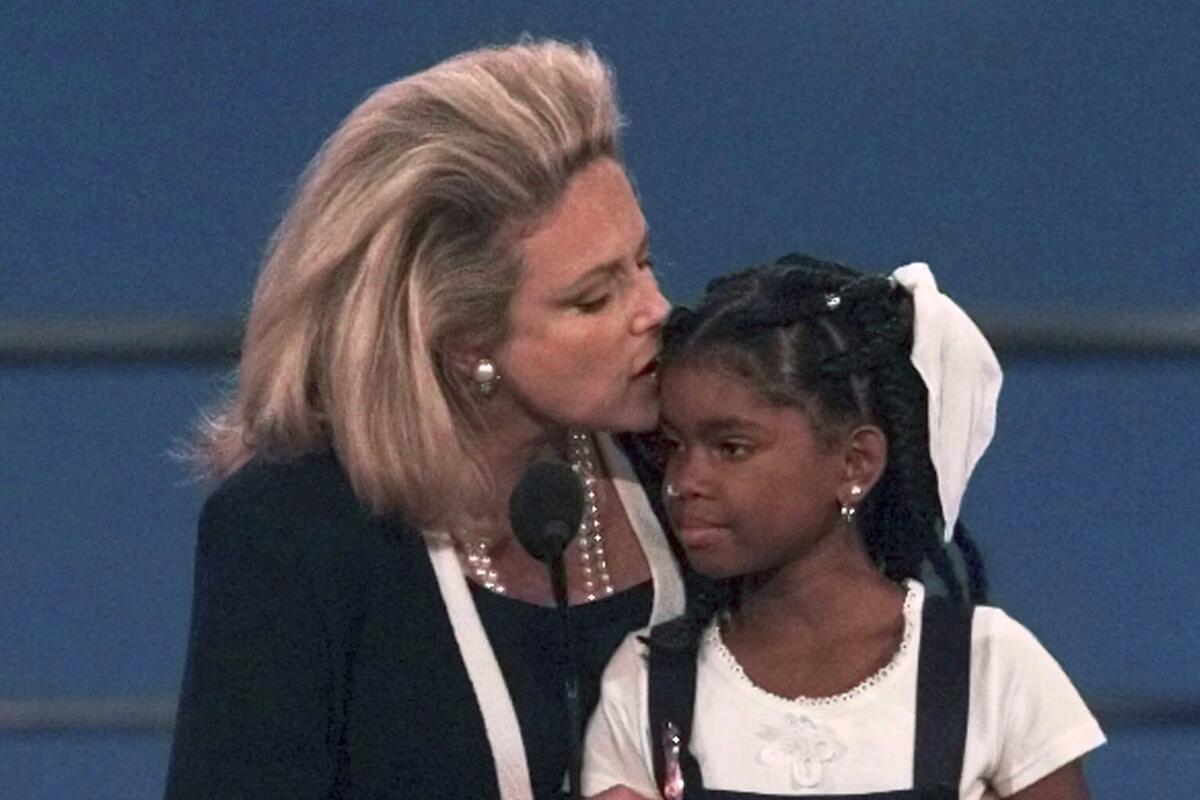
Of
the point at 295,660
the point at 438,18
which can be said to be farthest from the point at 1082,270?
the point at 295,660

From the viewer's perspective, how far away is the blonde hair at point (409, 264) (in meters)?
1.87

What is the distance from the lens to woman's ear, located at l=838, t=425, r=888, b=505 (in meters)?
1.82

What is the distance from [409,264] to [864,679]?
1.47ft

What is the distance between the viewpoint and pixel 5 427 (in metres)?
2.69

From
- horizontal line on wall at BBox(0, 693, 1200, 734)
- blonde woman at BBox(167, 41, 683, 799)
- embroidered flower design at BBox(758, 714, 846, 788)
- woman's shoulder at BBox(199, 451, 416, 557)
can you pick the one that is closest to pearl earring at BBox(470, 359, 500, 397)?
blonde woman at BBox(167, 41, 683, 799)

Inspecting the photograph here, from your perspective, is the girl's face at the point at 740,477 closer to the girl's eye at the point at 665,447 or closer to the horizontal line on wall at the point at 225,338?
the girl's eye at the point at 665,447

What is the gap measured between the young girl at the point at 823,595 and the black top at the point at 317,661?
11cm

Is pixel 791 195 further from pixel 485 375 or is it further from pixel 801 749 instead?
pixel 801 749

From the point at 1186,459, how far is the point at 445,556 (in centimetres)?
102

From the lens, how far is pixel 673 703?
1.80m

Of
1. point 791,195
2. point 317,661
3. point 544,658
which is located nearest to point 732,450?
point 544,658

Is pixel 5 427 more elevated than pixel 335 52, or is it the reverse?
pixel 335 52

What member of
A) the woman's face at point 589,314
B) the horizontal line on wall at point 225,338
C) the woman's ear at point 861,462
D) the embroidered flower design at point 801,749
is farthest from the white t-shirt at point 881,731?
the horizontal line on wall at point 225,338

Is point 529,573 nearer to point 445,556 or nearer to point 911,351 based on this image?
point 445,556
